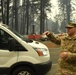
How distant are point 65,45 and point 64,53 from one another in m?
0.42

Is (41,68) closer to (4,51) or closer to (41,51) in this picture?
(41,51)

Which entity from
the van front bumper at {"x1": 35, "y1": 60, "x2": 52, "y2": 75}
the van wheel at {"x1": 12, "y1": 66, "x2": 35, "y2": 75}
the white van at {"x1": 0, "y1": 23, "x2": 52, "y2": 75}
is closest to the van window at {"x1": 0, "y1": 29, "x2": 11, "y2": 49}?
the white van at {"x1": 0, "y1": 23, "x2": 52, "y2": 75}

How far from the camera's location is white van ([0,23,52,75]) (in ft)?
28.6

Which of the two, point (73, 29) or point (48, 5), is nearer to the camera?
point (73, 29)

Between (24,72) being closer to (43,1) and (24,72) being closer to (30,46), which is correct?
(30,46)

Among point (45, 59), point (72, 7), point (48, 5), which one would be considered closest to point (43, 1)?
point (48, 5)

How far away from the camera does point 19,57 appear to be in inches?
346

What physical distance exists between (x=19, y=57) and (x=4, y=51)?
0.47m

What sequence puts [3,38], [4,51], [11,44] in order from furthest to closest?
[3,38], [4,51], [11,44]

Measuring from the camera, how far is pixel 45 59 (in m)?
9.06

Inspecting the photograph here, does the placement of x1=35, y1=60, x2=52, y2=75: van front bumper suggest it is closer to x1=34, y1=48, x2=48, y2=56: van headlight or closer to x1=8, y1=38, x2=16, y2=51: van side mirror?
x1=34, y1=48, x2=48, y2=56: van headlight

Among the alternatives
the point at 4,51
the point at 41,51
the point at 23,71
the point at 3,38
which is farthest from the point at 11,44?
the point at 41,51

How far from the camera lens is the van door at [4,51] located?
28.6 feet

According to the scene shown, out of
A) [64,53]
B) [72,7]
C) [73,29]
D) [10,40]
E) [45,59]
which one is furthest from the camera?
[72,7]
